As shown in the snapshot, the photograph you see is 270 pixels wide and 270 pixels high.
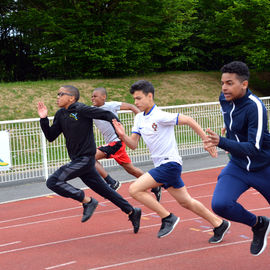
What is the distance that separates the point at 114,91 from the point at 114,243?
62.6 ft

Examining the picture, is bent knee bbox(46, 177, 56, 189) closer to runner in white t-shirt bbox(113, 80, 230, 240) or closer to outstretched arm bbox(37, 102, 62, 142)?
outstretched arm bbox(37, 102, 62, 142)

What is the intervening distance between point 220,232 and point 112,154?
3589mm

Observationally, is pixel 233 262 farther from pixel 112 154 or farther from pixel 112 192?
pixel 112 154

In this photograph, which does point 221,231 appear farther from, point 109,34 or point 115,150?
point 109,34

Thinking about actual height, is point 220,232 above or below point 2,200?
above

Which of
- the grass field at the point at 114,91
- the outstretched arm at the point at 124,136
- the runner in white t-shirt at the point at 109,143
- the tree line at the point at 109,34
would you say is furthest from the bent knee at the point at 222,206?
the tree line at the point at 109,34

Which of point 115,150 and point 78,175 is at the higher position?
point 78,175

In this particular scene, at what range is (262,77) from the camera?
32.8m

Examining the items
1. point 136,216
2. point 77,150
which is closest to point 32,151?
point 77,150

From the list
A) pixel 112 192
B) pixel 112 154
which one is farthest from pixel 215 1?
pixel 112 192

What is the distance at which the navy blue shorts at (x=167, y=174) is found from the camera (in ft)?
18.1

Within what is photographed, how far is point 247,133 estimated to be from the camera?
4.37m

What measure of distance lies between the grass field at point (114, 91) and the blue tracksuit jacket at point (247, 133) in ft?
54.0

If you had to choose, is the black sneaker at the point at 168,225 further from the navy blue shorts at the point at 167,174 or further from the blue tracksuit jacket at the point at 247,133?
the blue tracksuit jacket at the point at 247,133
